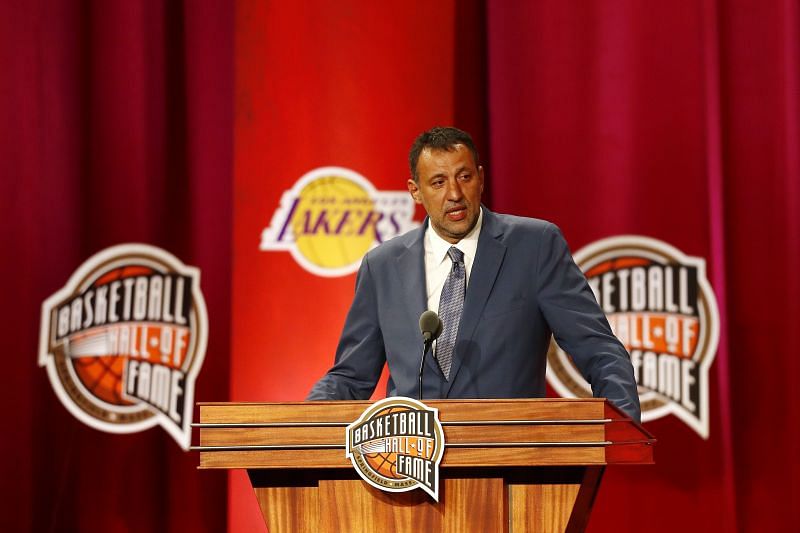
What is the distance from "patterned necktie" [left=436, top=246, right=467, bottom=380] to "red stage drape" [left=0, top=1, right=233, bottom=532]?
1794mm

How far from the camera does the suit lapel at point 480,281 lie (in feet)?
6.44

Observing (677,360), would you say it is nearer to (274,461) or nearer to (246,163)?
(246,163)

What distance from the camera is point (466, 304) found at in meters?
1.97

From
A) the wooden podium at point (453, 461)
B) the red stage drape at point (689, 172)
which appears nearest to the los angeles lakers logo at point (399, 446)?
the wooden podium at point (453, 461)

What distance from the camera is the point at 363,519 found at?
4.96ft

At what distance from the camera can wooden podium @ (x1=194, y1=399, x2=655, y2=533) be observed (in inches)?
56.8

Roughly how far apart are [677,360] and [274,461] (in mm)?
2214

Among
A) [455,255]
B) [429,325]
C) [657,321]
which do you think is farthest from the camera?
[657,321]

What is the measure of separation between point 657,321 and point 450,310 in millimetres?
1646

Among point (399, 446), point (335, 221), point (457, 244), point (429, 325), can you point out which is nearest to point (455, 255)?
point (457, 244)

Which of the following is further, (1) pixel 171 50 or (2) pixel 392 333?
(1) pixel 171 50

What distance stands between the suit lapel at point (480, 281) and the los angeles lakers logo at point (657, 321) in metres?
1.49

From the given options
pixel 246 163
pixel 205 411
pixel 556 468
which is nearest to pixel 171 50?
pixel 246 163

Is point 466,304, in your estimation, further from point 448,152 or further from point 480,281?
point 448,152
